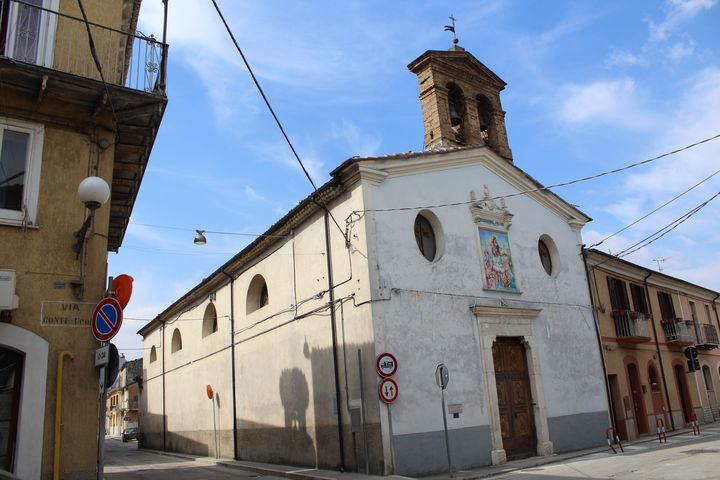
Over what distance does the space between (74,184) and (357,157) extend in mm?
6378

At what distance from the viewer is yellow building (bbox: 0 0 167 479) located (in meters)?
6.70

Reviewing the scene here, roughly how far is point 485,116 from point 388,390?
34.2 ft

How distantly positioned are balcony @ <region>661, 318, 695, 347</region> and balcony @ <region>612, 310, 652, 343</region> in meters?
3.59

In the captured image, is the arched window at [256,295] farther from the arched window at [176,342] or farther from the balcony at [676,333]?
the balcony at [676,333]

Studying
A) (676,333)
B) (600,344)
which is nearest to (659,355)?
(676,333)

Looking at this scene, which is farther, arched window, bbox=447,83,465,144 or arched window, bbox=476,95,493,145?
arched window, bbox=476,95,493,145

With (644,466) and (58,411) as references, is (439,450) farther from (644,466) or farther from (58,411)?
(58,411)

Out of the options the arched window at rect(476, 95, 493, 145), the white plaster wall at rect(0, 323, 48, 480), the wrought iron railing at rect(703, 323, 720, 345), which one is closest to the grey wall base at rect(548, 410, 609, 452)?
the arched window at rect(476, 95, 493, 145)

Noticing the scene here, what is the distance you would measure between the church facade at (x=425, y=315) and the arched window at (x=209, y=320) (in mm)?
2821

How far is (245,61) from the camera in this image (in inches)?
301

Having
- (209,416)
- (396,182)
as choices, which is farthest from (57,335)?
(209,416)

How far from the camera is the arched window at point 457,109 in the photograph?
55.4 feet

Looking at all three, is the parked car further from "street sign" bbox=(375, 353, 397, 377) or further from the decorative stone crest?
"street sign" bbox=(375, 353, 397, 377)

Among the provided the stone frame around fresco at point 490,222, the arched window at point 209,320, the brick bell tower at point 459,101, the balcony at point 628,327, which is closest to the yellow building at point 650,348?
the balcony at point 628,327
